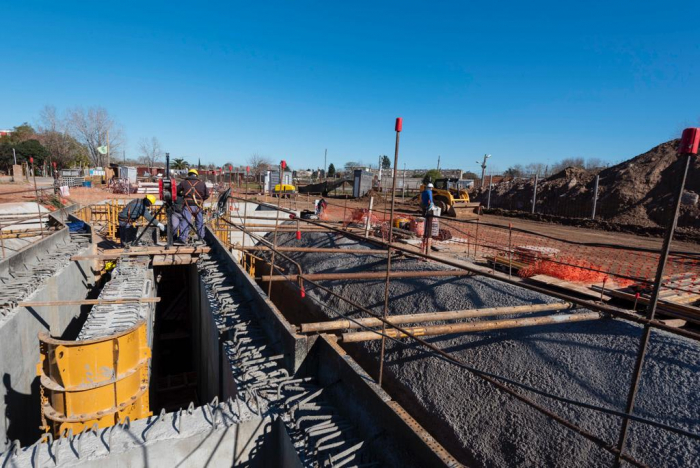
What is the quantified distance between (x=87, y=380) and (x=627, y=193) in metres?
27.4

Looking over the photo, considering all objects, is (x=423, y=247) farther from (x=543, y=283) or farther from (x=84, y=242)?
(x=84, y=242)

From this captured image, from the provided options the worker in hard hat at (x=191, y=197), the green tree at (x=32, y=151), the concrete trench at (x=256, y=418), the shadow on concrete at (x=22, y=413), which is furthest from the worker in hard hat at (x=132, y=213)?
the green tree at (x=32, y=151)

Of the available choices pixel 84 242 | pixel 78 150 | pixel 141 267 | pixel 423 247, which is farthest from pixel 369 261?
pixel 78 150

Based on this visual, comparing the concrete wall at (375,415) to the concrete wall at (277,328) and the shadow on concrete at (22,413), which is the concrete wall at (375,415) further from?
A: the shadow on concrete at (22,413)

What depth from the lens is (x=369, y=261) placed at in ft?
32.6

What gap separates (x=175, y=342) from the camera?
10.8 metres

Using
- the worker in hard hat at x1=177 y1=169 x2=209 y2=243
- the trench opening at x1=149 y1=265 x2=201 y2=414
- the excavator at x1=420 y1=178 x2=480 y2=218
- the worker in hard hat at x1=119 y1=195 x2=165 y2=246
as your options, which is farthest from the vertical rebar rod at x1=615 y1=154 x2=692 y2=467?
the excavator at x1=420 y1=178 x2=480 y2=218

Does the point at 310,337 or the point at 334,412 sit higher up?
the point at 310,337

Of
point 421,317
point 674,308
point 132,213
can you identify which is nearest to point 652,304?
point 421,317

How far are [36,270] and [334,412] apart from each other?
23.7 feet

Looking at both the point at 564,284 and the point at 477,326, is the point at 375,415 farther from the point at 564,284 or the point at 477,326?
the point at 564,284

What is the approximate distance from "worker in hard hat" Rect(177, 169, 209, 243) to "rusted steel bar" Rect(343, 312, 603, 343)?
6765mm

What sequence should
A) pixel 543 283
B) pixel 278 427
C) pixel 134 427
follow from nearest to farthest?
pixel 134 427 → pixel 278 427 → pixel 543 283

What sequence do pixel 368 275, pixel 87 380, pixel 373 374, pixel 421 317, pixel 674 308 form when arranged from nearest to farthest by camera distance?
pixel 87 380 < pixel 421 317 < pixel 674 308 < pixel 373 374 < pixel 368 275
